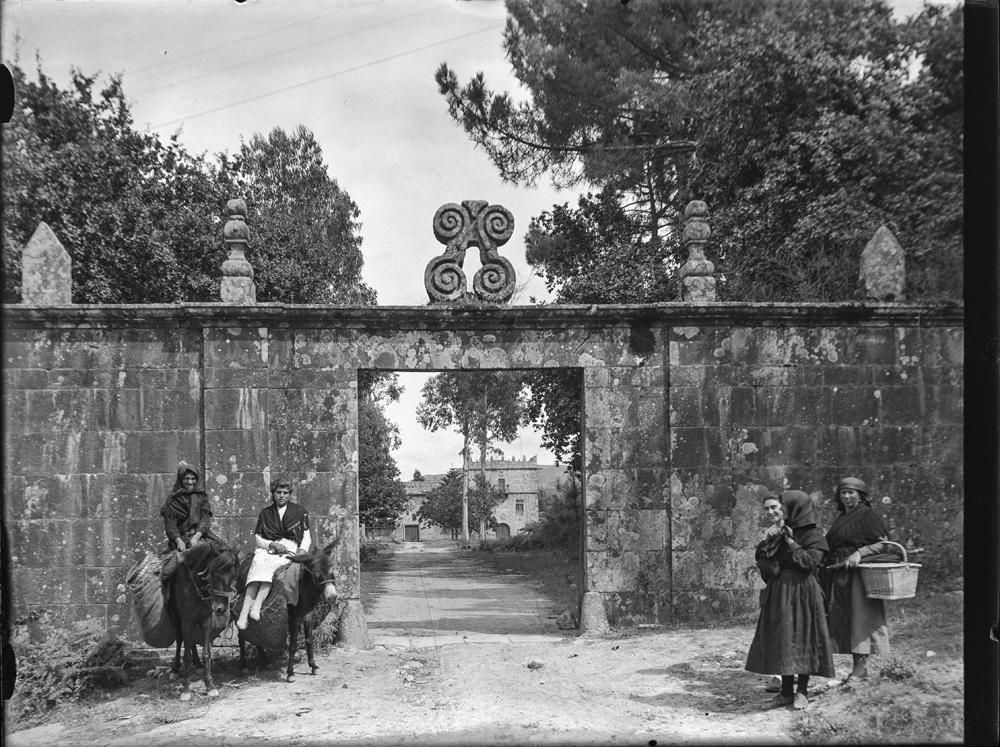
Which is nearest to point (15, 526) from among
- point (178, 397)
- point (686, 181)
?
point (178, 397)

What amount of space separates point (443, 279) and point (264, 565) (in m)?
3.64

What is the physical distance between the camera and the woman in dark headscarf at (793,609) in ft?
20.7

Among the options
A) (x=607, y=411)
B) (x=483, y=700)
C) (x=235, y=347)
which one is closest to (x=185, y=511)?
(x=235, y=347)

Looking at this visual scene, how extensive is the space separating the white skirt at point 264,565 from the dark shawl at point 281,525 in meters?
0.21

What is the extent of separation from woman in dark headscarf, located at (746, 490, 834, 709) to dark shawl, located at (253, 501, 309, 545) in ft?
14.1

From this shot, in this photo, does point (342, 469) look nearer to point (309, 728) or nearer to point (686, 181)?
point (309, 728)

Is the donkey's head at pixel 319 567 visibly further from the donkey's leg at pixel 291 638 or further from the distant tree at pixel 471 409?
the distant tree at pixel 471 409

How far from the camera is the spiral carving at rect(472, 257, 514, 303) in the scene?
909cm

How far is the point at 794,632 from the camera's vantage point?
6363 mm

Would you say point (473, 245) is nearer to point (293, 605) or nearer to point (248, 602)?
point (293, 605)

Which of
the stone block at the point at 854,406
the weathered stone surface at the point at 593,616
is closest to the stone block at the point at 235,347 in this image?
the weathered stone surface at the point at 593,616

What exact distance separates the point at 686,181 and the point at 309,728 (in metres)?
12.1

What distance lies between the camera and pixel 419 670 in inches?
317

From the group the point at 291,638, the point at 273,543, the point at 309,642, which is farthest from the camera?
the point at 309,642
